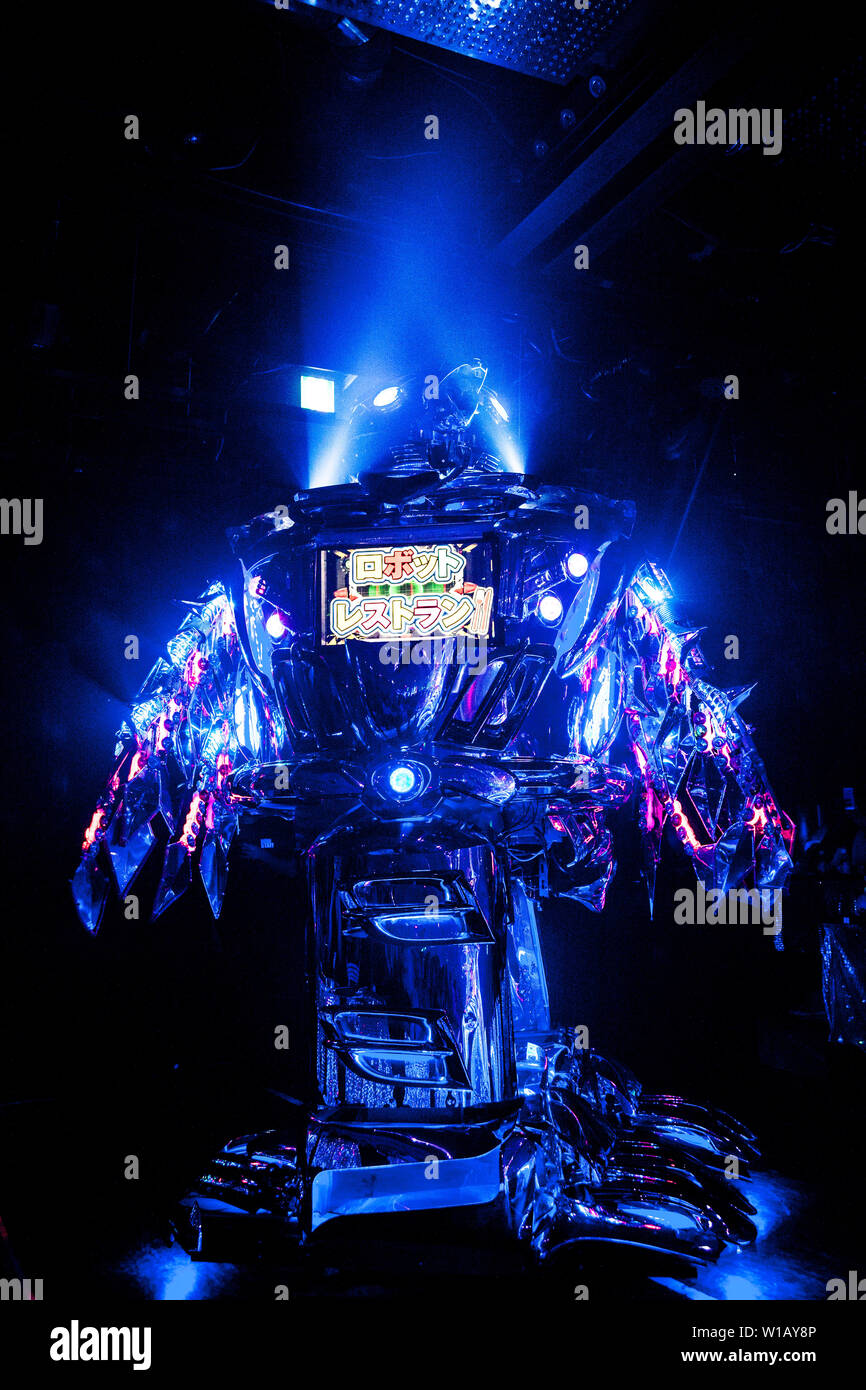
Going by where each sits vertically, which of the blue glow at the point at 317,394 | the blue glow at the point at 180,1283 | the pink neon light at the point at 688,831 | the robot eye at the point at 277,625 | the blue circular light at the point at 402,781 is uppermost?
the blue glow at the point at 317,394

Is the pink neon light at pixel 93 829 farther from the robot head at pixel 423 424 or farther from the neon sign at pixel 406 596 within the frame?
the robot head at pixel 423 424

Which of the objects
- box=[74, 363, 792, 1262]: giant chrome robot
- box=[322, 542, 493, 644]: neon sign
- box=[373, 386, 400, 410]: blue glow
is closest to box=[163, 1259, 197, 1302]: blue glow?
box=[74, 363, 792, 1262]: giant chrome robot

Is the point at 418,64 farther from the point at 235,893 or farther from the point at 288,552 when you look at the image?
Answer: the point at 235,893

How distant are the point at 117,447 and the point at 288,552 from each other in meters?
1.03

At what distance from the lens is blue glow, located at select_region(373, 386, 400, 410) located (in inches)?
80.9

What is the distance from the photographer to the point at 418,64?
211cm

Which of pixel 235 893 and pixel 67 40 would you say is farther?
pixel 235 893

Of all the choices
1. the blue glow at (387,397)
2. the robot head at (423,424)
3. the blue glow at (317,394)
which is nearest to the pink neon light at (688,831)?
the robot head at (423,424)

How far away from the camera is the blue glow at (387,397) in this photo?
205 centimetres

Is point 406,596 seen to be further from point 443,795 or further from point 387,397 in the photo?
point 387,397

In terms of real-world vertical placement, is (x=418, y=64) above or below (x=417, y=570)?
above

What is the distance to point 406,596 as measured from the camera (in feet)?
5.95

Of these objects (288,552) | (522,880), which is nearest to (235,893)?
(522,880)

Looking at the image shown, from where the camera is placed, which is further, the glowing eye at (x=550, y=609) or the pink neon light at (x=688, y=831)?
the pink neon light at (x=688, y=831)
